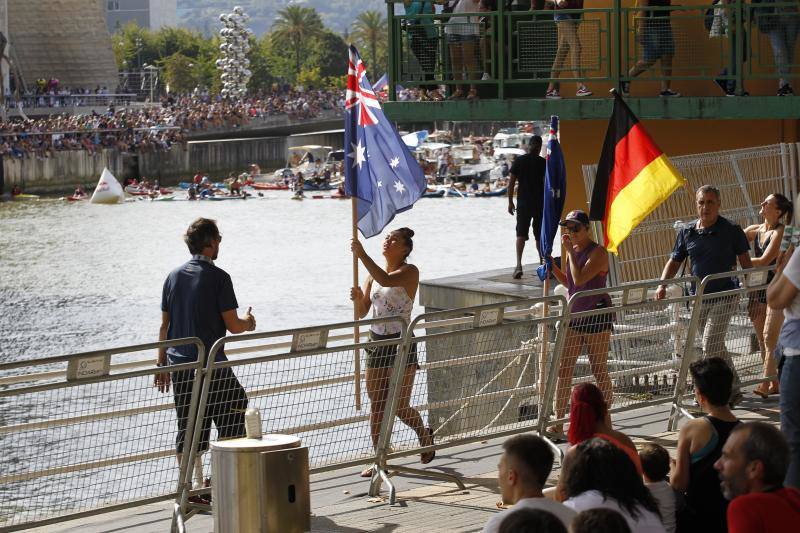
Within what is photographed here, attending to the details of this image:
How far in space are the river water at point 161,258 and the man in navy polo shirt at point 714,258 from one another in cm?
1393

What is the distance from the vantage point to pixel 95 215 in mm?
84812

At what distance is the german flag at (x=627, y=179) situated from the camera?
37.7ft

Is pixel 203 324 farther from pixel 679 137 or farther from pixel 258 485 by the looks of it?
pixel 679 137

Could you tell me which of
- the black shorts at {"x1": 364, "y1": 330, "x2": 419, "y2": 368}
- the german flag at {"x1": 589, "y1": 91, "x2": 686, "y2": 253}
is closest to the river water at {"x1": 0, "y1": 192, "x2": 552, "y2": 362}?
the german flag at {"x1": 589, "y1": 91, "x2": 686, "y2": 253}

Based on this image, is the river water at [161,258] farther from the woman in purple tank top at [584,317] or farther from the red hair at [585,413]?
the red hair at [585,413]

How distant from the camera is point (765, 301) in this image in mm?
11922

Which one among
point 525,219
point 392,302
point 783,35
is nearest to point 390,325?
point 392,302

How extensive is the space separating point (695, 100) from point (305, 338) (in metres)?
9.79

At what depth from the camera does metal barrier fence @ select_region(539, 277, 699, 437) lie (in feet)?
33.7

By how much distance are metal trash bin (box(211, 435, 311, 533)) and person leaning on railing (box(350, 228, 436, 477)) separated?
61.6 inches

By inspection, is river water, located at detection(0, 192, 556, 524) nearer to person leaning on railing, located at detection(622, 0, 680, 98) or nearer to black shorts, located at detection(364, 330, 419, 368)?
person leaning on railing, located at detection(622, 0, 680, 98)

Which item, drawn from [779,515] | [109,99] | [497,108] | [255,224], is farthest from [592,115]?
[109,99]

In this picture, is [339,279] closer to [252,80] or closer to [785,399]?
[785,399]

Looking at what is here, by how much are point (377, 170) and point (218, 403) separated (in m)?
3.83
